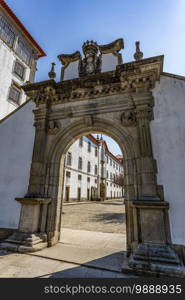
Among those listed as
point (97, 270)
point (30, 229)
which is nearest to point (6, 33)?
point (30, 229)

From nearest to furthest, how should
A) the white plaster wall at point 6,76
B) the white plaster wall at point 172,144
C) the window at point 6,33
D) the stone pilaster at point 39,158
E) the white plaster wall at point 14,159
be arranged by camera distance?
the white plaster wall at point 172,144 < the stone pilaster at point 39,158 < the white plaster wall at point 14,159 < the white plaster wall at point 6,76 < the window at point 6,33

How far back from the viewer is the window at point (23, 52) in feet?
51.3

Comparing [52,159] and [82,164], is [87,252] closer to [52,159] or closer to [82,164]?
[52,159]

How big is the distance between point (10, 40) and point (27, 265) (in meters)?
18.4

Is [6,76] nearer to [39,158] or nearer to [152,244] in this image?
[39,158]

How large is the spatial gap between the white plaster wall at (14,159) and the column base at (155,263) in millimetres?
3522

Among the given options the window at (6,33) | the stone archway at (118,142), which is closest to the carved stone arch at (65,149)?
the stone archway at (118,142)

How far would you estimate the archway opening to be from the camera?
409 centimetres

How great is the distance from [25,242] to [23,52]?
1859 cm

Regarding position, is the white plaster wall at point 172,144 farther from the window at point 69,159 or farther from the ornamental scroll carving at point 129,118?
the window at point 69,159

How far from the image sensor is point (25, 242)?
394 centimetres

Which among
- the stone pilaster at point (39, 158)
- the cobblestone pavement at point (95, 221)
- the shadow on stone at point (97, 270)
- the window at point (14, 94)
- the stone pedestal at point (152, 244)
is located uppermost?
the window at point (14, 94)

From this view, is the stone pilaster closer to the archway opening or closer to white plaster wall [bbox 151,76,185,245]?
the archway opening

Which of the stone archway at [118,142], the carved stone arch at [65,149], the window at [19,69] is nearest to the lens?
the stone archway at [118,142]
